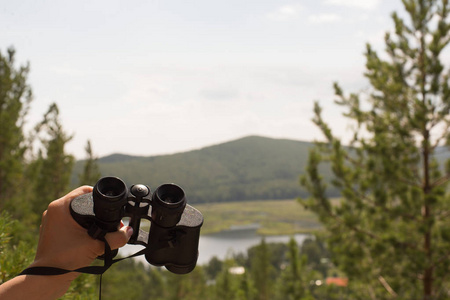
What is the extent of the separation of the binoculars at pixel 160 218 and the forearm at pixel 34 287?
10.6 inches

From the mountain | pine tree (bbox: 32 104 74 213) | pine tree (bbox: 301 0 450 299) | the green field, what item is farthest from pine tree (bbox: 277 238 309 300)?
the mountain

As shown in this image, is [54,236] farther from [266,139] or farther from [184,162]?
[266,139]

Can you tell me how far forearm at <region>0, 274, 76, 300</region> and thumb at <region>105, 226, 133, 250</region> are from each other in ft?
0.55

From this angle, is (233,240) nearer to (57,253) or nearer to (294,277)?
(294,277)

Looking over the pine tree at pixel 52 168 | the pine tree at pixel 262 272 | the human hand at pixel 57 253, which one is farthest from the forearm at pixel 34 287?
the pine tree at pixel 262 272

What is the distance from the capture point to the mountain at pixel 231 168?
14075cm

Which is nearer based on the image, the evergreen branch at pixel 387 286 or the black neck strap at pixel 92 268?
the black neck strap at pixel 92 268

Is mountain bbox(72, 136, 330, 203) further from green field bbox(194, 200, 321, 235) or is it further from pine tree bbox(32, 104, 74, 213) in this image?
pine tree bbox(32, 104, 74, 213)

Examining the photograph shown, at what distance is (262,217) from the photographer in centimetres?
13175

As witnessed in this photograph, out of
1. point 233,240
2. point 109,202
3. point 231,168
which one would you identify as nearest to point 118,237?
point 109,202

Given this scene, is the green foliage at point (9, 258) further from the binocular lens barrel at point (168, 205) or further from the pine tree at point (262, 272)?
the pine tree at point (262, 272)

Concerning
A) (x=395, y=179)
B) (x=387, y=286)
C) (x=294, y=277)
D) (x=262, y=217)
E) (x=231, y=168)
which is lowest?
(x=262, y=217)

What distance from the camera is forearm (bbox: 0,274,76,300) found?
106 centimetres

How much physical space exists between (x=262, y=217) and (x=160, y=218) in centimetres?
13280
